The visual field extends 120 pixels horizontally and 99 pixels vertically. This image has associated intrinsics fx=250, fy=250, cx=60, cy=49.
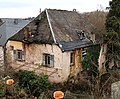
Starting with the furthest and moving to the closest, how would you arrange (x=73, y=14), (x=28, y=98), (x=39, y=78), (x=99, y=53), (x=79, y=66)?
(x=73, y=14) < (x=99, y=53) < (x=79, y=66) < (x=39, y=78) < (x=28, y=98)

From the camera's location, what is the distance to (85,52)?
23.8 meters

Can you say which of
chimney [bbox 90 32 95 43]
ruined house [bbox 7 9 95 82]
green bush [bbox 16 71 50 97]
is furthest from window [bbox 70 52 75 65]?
chimney [bbox 90 32 95 43]

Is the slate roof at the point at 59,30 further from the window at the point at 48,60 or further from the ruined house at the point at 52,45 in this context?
the window at the point at 48,60

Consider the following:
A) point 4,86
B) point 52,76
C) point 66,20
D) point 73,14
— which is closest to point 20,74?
point 52,76

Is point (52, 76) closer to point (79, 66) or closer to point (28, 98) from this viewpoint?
point (79, 66)

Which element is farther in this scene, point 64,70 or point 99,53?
→ point 99,53

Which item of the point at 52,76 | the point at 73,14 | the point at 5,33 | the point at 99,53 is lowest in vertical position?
the point at 52,76

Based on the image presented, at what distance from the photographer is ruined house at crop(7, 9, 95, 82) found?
853 inches

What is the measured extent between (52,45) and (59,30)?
201 centimetres

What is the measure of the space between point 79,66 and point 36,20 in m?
6.11

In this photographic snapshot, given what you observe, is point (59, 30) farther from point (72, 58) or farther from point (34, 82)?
point (34, 82)

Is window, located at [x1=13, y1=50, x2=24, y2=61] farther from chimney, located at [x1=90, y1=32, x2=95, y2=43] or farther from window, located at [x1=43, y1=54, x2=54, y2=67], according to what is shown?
chimney, located at [x1=90, y1=32, x2=95, y2=43]

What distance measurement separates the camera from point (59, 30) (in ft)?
75.4

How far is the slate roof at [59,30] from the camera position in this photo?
2205 centimetres
